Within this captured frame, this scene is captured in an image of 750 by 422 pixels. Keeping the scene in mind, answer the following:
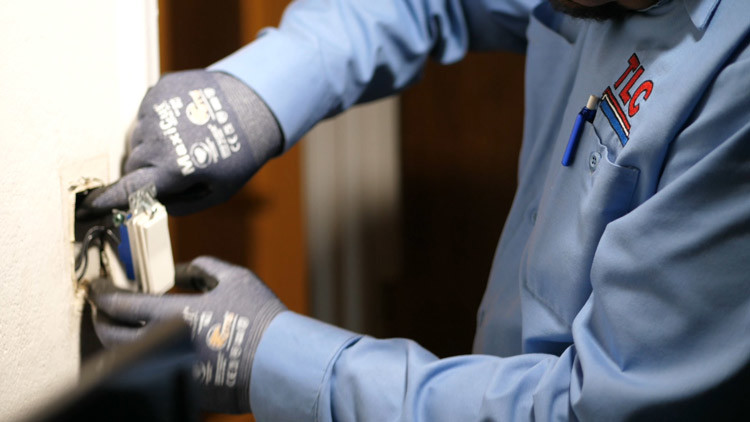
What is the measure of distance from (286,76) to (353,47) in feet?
0.37

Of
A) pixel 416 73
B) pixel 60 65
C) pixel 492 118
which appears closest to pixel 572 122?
pixel 416 73

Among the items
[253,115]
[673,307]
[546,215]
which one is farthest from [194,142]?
[673,307]

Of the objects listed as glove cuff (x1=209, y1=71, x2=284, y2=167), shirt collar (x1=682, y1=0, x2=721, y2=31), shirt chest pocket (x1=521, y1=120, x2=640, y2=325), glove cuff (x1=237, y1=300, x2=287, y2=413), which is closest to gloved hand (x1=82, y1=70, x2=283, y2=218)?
glove cuff (x1=209, y1=71, x2=284, y2=167)

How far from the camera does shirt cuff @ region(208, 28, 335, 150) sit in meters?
0.87

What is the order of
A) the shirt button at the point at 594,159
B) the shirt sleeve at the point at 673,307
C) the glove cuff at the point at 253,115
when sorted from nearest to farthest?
1. the shirt sleeve at the point at 673,307
2. the shirt button at the point at 594,159
3. the glove cuff at the point at 253,115

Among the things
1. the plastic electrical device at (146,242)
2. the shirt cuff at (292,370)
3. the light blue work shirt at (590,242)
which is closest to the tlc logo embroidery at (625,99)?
the light blue work shirt at (590,242)

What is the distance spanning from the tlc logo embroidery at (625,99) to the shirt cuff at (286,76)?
0.36 meters

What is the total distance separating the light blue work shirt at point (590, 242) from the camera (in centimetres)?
56

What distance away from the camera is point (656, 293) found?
1.90 ft

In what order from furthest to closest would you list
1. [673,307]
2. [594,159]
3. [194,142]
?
[194,142] → [594,159] → [673,307]

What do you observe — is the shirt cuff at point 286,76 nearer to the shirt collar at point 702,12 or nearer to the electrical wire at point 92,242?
the electrical wire at point 92,242

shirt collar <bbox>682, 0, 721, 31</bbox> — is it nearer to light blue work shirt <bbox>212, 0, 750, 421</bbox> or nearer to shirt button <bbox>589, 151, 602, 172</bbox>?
light blue work shirt <bbox>212, 0, 750, 421</bbox>

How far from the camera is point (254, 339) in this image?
0.74m

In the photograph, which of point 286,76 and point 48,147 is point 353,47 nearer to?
point 286,76
